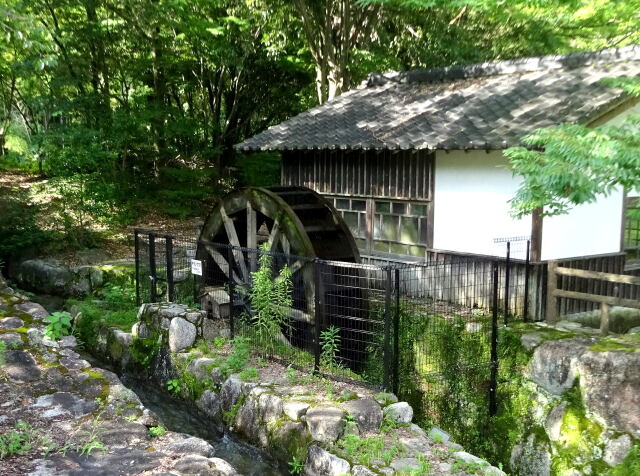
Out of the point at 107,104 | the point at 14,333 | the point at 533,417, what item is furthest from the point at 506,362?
the point at 107,104

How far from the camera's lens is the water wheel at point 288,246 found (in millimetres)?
7789

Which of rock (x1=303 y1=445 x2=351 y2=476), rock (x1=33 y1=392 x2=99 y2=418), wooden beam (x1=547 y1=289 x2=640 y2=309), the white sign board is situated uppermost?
the white sign board

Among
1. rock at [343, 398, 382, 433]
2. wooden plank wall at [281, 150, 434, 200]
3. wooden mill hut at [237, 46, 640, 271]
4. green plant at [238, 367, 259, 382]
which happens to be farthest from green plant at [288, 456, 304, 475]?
wooden plank wall at [281, 150, 434, 200]

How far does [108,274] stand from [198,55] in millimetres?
8051

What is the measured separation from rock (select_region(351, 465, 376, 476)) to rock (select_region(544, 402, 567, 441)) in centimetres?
279

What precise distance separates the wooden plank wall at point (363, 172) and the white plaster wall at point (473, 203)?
32 centimetres

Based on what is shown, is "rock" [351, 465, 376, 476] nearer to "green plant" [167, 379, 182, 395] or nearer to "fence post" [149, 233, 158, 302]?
"green plant" [167, 379, 182, 395]

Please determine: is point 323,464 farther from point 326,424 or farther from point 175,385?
point 175,385

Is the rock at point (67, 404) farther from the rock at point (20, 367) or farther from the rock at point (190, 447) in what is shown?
the rock at point (190, 447)

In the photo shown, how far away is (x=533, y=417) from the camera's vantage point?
21.6ft

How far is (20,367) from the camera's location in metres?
5.14

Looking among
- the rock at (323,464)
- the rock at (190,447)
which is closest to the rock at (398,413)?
the rock at (323,464)

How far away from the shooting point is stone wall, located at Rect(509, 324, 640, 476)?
5734 mm

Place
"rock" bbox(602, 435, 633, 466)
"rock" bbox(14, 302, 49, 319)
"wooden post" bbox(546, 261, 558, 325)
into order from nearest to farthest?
1. "rock" bbox(602, 435, 633, 466)
2. "rock" bbox(14, 302, 49, 319)
3. "wooden post" bbox(546, 261, 558, 325)
